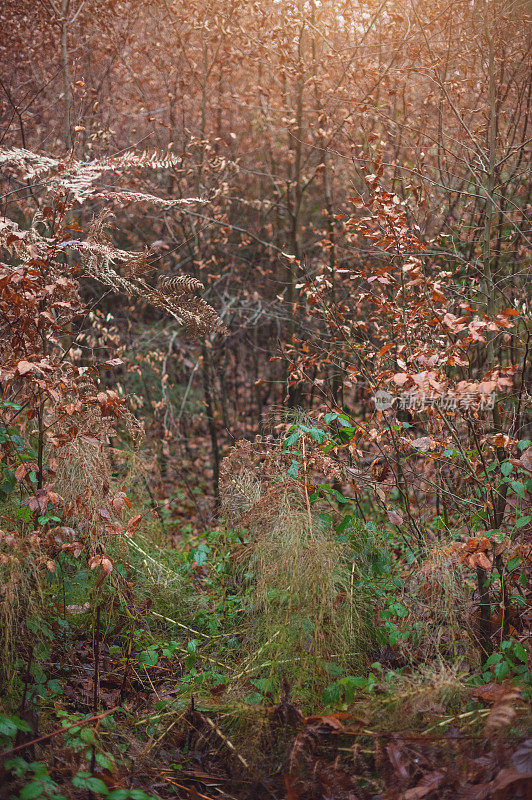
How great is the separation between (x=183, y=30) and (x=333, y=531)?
579 centimetres

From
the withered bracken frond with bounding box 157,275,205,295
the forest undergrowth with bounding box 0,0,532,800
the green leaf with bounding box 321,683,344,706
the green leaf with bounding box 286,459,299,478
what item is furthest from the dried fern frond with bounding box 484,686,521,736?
the withered bracken frond with bounding box 157,275,205,295

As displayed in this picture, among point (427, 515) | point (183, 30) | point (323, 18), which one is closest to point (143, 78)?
point (183, 30)

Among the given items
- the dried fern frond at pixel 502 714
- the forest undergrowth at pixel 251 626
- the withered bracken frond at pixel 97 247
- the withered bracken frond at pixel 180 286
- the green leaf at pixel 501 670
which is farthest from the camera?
the withered bracken frond at pixel 180 286

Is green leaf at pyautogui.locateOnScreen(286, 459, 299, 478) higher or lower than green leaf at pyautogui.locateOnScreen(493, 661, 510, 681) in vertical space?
higher

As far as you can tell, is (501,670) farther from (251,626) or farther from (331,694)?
(251,626)

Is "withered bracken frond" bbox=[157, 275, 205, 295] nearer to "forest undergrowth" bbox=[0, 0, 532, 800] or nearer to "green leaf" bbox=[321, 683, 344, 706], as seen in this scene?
"forest undergrowth" bbox=[0, 0, 532, 800]

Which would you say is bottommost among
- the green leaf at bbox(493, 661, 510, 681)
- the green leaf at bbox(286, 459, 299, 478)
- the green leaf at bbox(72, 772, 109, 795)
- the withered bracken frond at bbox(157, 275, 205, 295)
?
the green leaf at bbox(72, 772, 109, 795)

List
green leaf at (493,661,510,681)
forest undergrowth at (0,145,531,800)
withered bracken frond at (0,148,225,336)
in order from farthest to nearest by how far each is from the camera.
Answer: withered bracken frond at (0,148,225,336), green leaf at (493,661,510,681), forest undergrowth at (0,145,531,800)

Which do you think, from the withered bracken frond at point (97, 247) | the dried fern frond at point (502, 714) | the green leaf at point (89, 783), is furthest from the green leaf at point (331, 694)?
the withered bracken frond at point (97, 247)

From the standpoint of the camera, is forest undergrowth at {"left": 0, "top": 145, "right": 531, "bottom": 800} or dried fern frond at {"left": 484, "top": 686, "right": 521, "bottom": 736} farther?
forest undergrowth at {"left": 0, "top": 145, "right": 531, "bottom": 800}

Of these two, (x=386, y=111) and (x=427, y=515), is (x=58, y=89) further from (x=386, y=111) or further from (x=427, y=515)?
(x=427, y=515)

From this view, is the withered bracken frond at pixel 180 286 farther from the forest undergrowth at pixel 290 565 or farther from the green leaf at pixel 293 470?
the green leaf at pixel 293 470

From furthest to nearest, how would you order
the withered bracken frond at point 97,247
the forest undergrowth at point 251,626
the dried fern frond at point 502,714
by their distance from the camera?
1. the withered bracken frond at point 97,247
2. the forest undergrowth at point 251,626
3. the dried fern frond at point 502,714

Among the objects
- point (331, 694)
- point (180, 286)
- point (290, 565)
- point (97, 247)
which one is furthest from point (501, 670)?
point (97, 247)
